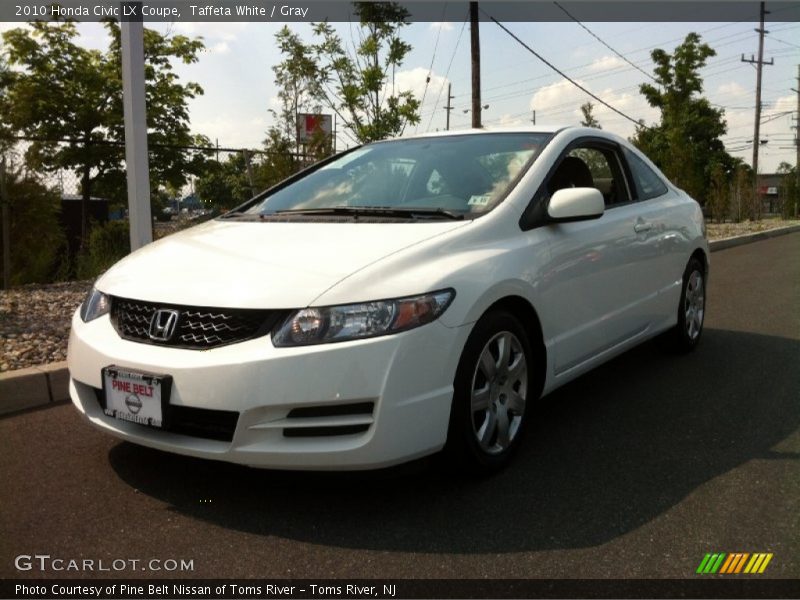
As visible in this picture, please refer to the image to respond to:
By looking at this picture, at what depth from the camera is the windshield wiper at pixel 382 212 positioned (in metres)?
3.35

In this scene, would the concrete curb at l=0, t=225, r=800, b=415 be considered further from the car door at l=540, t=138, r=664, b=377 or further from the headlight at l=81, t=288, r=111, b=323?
the car door at l=540, t=138, r=664, b=377

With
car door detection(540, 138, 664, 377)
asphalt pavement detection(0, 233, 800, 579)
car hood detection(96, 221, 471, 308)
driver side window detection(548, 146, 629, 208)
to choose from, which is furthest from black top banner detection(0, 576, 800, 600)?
driver side window detection(548, 146, 629, 208)

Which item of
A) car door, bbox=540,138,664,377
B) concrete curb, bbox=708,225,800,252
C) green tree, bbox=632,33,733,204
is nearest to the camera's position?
car door, bbox=540,138,664,377

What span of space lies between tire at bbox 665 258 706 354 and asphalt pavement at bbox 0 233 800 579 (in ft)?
3.55

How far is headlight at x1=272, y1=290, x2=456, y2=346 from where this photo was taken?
2574 mm

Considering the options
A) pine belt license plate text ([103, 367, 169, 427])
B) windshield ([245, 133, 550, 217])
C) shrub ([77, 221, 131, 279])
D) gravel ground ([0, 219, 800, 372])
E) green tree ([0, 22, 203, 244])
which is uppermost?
green tree ([0, 22, 203, 244])

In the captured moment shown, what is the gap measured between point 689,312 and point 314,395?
359 cm

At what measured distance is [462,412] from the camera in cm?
283

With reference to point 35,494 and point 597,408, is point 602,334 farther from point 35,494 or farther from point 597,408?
point 35,494

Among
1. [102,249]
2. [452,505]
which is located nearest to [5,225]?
[102,249]

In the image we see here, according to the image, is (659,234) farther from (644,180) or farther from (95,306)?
(95,306)

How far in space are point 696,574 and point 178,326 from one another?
→ 196 centimetres

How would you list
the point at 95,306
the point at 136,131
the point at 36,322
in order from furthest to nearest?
1. the point at 36,322
2. the point at 136,131
3. the point at 95,306

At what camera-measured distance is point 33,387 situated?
4238mm
